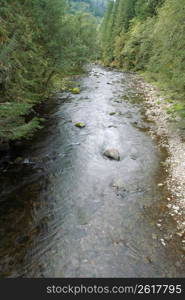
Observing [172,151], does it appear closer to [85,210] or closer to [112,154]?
[112,154]

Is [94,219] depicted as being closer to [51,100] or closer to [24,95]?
[24,95]

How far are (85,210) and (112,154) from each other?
320 centimetres

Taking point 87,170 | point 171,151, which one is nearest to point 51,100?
point 87,170

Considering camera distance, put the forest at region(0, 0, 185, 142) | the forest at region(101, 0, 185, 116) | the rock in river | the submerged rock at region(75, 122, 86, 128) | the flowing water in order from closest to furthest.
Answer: the flowing water → the forest at region(0, 0, 185, 142) → the rock in river → the forest at region(101, 0, 185, 116) → the submerged rock at region(75, 122, 86, 128)

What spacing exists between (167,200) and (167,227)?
1.00 meters

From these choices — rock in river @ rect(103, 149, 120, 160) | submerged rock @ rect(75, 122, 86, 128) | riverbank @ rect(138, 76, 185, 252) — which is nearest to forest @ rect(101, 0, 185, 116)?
riverbank @ rect(138, 76, 185, 252)

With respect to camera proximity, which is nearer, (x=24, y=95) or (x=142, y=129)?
(x=24, y=95)

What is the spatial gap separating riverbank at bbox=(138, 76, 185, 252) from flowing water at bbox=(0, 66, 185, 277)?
247 mm

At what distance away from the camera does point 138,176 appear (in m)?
6.77

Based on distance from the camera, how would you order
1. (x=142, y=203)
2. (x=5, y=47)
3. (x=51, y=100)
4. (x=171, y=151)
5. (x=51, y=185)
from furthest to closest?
(x=51, y=100), (x=171, y=151), (x=51, y=185), (x=142, y=203), (x=5, y=47)

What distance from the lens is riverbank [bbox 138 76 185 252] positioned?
5.15m

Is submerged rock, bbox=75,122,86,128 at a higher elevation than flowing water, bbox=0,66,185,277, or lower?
higher

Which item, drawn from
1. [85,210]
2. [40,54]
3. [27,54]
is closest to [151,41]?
[40,54]

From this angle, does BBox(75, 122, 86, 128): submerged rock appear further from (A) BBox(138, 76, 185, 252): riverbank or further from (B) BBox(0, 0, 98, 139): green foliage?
(A) BBox(138, 76, 185, 252): riverbank
